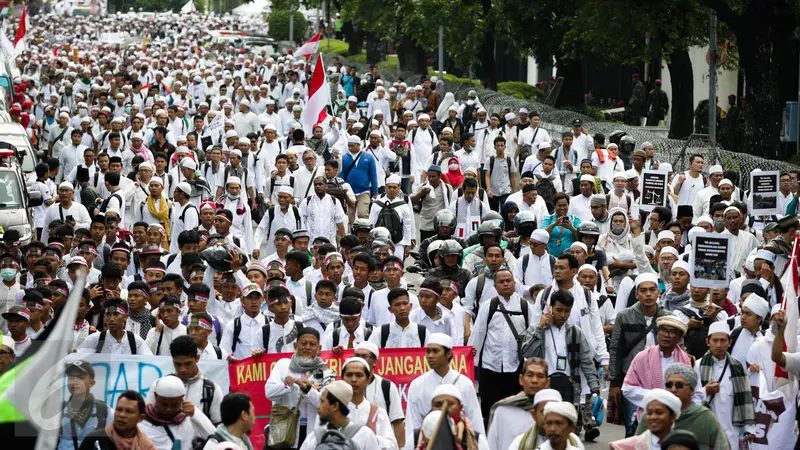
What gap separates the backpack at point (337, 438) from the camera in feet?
26.2

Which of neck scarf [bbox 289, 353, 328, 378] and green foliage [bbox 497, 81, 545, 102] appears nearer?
neck scarf [bbox 289, 353, 328, 378]

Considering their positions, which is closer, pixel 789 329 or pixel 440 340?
pixel 440 340

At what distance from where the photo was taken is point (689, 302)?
11.5 meters

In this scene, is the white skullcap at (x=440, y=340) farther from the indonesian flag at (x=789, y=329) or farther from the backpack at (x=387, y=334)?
the indonesian flag at (x=789, y=329)

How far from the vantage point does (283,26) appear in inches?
3295

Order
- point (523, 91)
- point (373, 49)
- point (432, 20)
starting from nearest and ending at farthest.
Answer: point (432, 20), point (523, 91), point (373, 49)

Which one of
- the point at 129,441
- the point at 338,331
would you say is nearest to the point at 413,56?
the point at 338,331

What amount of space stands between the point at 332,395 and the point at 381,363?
80.0 inches

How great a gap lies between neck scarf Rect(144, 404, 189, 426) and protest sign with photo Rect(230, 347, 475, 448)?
1478mm

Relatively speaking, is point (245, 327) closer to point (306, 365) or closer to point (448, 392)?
point (306, 365)

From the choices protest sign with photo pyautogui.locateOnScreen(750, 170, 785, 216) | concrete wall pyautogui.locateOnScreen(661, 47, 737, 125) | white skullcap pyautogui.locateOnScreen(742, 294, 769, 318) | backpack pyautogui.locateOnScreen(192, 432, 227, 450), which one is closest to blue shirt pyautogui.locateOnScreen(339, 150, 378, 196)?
protest sign with photo pyautogui.locateOnScreen(750, 170, 785, 216)

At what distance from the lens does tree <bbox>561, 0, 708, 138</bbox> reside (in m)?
27.0

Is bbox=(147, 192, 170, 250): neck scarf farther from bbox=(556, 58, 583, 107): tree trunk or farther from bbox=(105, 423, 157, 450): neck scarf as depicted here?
bbox=(556, 58, 583, 107): tree trunk

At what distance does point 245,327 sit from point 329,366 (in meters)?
1.18
